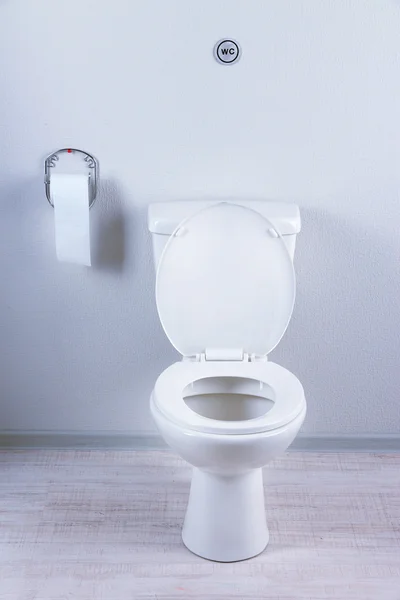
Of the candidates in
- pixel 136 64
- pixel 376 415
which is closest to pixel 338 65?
pixel 136 64

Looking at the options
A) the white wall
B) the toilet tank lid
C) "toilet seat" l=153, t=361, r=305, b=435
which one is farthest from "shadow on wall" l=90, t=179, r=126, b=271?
"toilet seat" l=153, t=361, r=305, b=435

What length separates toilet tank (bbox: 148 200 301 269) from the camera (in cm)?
198

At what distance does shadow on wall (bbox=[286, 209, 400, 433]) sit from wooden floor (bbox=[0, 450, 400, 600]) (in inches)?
5.7

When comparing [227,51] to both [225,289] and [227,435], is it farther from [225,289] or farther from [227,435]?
[227,435]

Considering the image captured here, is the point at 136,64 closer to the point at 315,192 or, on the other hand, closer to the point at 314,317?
the point at 315,192

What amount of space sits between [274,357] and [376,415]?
0.37 meters

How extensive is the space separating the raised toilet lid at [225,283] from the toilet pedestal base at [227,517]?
1.10ft

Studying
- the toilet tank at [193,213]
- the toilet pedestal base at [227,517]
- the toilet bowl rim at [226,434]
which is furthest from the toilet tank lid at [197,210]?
the toilet pedestal base at [227,517]

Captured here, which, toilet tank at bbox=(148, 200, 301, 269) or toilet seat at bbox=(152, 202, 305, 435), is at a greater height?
toilet tank at bbox=(148, 200, 301, 269)

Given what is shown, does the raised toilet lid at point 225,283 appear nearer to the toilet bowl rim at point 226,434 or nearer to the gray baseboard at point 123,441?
the toilet bowl rim at point 226,434

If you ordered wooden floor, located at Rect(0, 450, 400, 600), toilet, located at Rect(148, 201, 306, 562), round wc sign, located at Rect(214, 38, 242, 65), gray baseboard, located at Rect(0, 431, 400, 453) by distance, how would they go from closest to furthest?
wooden floor, located at Rect(0, 450, 400, 600), toilet, located at Rect(148, 201, 306, 562), round wc sign, located at Rect(214, 38, 242, 65), gray baseboard, located at Rect(0, 431, 400, 453)

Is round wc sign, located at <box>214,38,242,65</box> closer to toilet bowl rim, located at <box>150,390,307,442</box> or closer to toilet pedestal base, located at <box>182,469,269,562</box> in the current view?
toilet bowl rim, located at <box>150,390,307,442</box>

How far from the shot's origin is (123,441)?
7.63 ft

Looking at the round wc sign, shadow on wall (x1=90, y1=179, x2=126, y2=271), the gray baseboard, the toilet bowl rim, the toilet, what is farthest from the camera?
the gray baseboard
